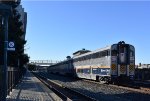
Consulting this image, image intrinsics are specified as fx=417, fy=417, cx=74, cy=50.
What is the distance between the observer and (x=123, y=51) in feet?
117

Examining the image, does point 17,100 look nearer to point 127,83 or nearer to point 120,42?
point 120,42

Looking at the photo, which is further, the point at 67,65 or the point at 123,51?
the point at 67,65

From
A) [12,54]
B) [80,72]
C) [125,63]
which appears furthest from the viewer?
[80,72]

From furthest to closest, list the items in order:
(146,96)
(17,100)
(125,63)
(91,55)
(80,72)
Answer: (80,72)
(91,55)
(125,63)
(146,96)
(17,100)

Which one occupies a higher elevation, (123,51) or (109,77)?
(123,51)

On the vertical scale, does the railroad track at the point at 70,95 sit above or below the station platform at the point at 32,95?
below

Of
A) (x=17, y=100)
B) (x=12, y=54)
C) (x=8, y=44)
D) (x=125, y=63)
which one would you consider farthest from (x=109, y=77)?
(x=8, y=44)

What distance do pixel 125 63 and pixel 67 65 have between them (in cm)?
3565

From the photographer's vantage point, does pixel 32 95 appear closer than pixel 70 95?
Yes

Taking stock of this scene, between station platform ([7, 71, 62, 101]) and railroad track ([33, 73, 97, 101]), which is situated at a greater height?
station platform ([7, 71, 62, 101])

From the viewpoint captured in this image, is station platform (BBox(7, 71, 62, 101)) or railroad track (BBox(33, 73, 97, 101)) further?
railroad track (BBox(33, 73, 97, 101))

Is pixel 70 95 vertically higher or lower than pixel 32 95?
lower

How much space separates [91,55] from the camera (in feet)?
146

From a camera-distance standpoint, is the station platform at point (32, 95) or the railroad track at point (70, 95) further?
the railroad track at point (70, 95)
